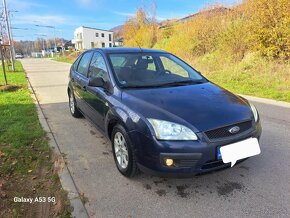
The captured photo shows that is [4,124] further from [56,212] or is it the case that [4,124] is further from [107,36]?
[107,36]

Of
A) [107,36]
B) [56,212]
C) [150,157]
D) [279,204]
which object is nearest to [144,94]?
[150,157]

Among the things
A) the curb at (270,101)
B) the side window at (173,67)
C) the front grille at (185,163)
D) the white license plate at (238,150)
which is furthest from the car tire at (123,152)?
the curb at (270,101)

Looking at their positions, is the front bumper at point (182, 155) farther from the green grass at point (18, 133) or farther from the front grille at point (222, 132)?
the green grass at point (18, 133)

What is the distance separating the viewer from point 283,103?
7.04 m

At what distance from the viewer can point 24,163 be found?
149 inches

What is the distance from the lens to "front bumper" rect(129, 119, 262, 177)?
270 cm

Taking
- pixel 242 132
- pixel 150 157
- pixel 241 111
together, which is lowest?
pixel 150 157

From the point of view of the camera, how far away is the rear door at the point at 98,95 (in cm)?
383

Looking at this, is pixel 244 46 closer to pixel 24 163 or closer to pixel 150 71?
pixel 150 71

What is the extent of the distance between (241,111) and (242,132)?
0.89ft

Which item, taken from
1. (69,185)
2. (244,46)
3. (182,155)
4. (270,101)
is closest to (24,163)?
(69,185)

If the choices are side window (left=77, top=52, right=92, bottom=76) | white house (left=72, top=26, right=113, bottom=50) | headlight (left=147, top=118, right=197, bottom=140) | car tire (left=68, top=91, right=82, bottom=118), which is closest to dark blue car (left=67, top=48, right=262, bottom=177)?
headlight (left=147, top=118, right=197, bottom=140)

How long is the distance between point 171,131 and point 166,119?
140mm

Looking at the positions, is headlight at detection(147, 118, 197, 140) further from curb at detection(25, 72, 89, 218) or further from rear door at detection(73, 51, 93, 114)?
rear door at detection(73, 51, 93, 114)
